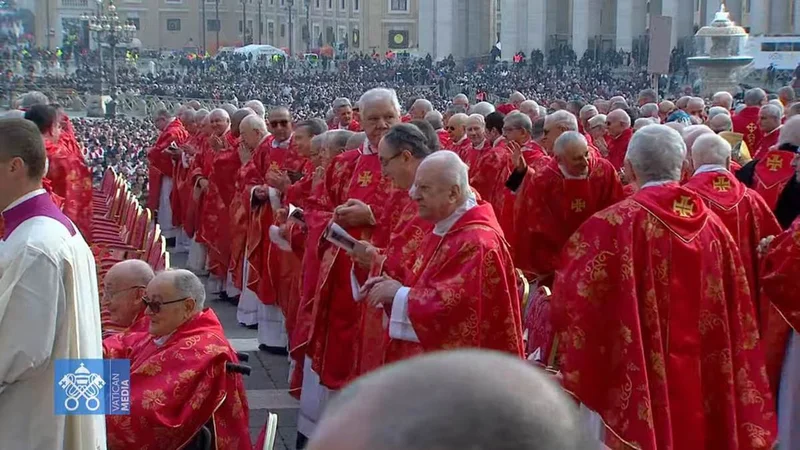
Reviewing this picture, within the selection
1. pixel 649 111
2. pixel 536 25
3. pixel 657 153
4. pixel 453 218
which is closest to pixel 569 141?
pixel 657 153

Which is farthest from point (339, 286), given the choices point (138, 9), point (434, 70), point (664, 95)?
point (138, 9)

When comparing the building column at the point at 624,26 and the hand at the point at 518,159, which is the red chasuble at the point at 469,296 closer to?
the hand at the point at 518,159

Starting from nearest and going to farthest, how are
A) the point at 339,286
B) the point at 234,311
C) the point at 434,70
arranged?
the point at 339,286
the point at 234,311
the point at 434,70

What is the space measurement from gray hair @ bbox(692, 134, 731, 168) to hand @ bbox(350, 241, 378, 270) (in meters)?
1.89

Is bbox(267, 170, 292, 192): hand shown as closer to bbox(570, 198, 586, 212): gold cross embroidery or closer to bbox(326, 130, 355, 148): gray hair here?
bbox(326, 130, 355, 148): gray hair

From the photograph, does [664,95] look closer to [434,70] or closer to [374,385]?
[434,70]

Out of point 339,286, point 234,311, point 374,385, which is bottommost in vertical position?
point 234,311

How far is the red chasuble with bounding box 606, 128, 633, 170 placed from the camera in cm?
1175

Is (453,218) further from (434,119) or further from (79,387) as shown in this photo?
(434,119)

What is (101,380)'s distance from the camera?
→ 434cm


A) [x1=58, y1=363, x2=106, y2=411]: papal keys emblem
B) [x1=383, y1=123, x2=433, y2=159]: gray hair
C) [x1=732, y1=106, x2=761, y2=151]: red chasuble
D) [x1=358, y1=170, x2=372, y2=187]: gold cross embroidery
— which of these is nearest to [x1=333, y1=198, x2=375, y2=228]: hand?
[x1=358, y1=170, x2=372, y2=187]: gold cross embroidery

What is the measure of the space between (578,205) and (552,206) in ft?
0.69

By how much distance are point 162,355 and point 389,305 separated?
Result: 102cm

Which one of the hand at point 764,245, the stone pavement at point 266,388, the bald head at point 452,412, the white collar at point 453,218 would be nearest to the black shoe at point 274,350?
the stone pavement at point 266,388
